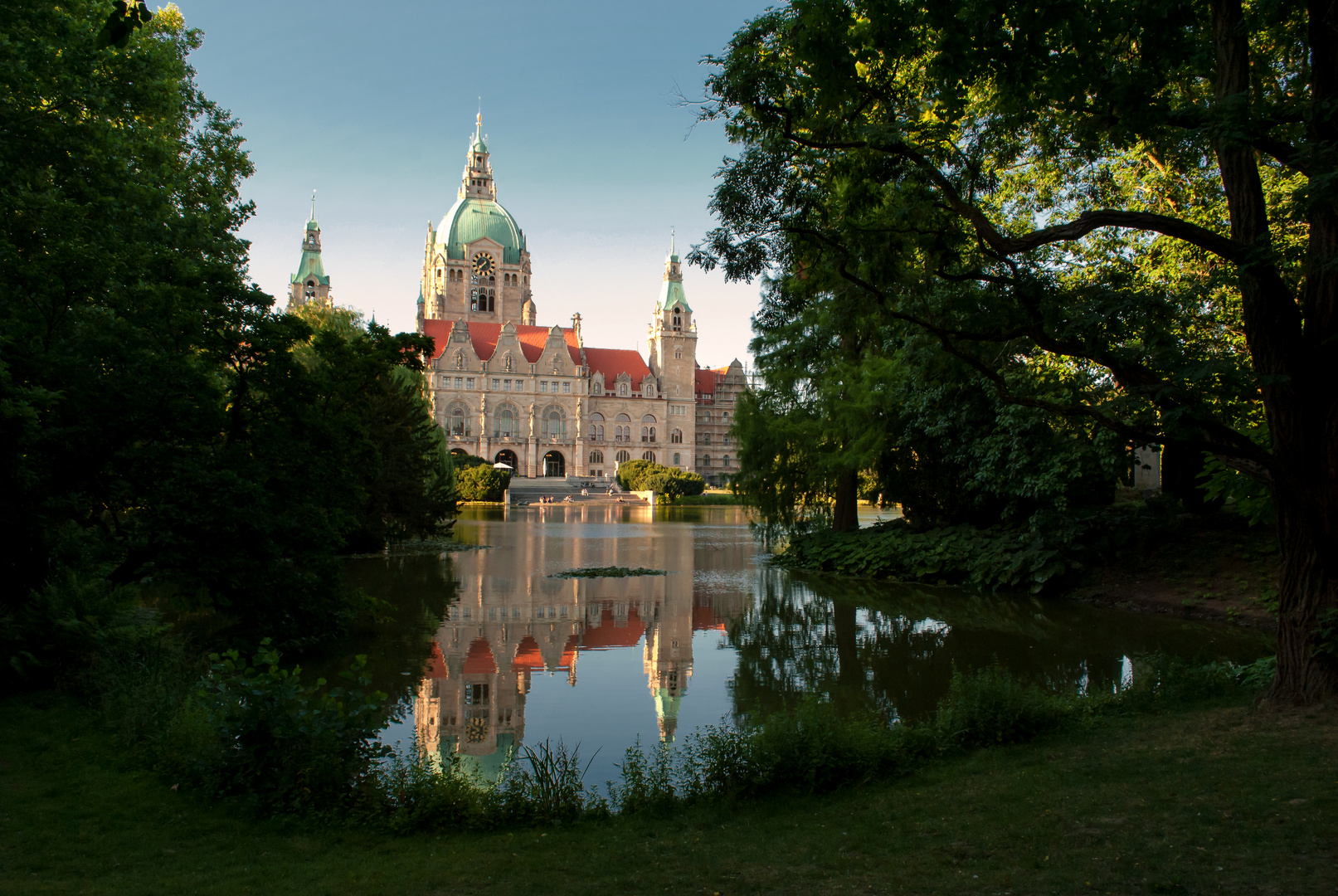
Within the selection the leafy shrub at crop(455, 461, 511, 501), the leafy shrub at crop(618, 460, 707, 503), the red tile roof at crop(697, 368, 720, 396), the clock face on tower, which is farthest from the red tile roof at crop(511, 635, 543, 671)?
the red tile roof at crop(697, 368, 720, 396)

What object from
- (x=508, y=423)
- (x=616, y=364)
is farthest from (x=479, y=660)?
(x=616, y=364)

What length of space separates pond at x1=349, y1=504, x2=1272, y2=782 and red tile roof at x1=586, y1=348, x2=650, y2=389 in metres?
76.7

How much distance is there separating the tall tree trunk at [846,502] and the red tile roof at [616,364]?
74.9 metres

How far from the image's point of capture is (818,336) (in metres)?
21.8

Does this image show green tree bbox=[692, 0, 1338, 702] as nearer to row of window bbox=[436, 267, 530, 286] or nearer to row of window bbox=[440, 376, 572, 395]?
row of window bbox=[440, 376, 572, 395]

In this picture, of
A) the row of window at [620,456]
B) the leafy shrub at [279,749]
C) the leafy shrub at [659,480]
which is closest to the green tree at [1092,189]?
the leafy shrub at [279,749]

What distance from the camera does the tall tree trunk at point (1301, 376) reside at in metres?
6.72

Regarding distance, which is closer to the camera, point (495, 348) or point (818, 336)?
point (818, 336)

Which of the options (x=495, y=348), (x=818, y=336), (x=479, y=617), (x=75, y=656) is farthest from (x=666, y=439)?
(x=75, y=656)

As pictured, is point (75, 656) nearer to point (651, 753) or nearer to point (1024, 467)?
point (651, 753)

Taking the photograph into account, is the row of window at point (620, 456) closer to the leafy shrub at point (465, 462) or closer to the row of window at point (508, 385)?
the row of window at point (508, 385)

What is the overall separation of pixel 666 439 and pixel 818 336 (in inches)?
3027

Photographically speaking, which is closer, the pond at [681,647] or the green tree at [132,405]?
the pond at [681,647]

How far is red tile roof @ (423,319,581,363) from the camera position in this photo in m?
89.8
